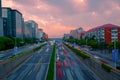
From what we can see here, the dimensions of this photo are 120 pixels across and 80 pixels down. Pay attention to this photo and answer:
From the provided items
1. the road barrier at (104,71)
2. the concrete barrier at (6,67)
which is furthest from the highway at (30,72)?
the road barrier at (104,71)

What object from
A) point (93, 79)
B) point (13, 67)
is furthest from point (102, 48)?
point (93, 79)

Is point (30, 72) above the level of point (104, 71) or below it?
below

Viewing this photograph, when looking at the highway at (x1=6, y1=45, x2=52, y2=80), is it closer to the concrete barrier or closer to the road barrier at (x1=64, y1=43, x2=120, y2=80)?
the concrete barrier

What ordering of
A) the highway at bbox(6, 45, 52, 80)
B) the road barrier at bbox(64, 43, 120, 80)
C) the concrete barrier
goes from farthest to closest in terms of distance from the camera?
the concrete barrier, the highway at bbox(6, 45, 52, 80), the road barrier at bbox(64, 43, 120, 80)

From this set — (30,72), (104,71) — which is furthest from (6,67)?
(104,71)

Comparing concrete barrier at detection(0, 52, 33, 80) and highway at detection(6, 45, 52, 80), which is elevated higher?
concrete barrier at detection(0, 52, 33, 80)

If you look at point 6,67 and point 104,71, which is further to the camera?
point 6,67

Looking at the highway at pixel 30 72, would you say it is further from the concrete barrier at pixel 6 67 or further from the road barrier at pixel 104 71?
the road barrier at pixel 104 71

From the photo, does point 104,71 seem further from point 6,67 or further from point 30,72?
point 6,67

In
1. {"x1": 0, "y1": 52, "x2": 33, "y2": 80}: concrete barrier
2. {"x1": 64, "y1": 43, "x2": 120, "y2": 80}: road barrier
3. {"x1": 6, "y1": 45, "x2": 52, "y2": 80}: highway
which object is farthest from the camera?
{"x1": 0, "y1": 52, "x2": 33, "y2": 80}: concrete barrier

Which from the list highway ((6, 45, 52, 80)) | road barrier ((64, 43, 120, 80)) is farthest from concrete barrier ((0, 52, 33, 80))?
road barrier ((64, 43, 120, 80))

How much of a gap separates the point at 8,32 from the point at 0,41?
294 feet

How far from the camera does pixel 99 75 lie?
1923 inches

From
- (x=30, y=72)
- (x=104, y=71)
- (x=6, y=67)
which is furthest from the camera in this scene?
(x=30, y=72)
